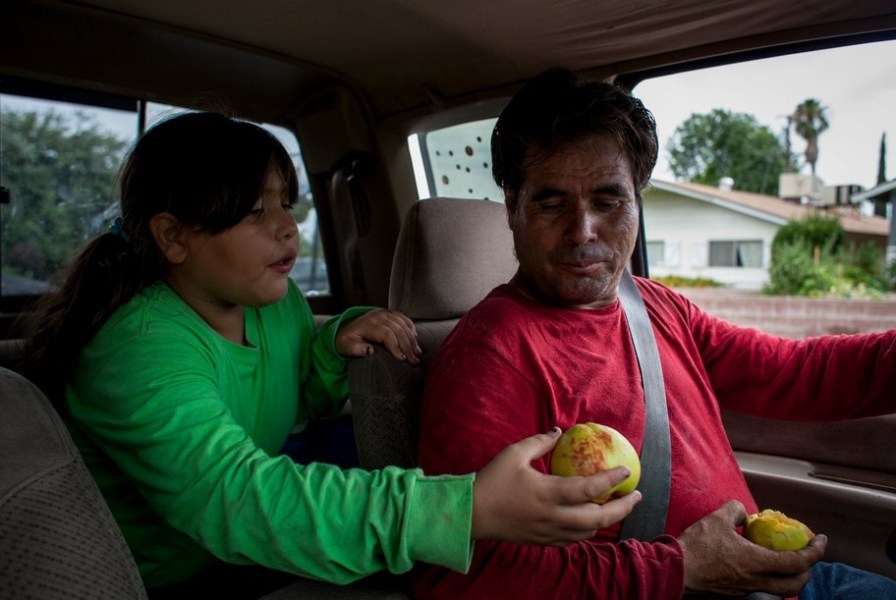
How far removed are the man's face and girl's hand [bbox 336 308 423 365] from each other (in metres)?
0.36

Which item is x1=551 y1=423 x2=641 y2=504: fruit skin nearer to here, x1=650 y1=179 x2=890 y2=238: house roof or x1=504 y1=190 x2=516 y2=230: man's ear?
x1=504 y1=190 x2=516 y2=230: man's ear

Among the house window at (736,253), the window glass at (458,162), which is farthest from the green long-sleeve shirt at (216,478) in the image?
the house window at (736,253)

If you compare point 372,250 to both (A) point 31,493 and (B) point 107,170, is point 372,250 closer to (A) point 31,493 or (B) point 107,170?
(B) point 107,170

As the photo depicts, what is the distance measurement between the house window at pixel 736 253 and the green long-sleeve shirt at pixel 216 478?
1427 centimetres

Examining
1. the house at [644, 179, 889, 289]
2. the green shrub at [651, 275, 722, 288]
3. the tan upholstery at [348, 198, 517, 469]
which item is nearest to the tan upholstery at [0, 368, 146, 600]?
the tan upholstery at [348, 198, 517, 469]

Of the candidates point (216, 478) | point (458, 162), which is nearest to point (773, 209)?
point (458, 162)

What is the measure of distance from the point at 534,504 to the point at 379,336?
2.82 ft

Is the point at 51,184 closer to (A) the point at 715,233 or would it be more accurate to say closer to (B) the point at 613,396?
(B) the point at 613,396

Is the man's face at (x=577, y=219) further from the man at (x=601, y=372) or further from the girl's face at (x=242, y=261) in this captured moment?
the girl's face at (x=242, y=261)

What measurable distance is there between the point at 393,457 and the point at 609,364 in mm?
554

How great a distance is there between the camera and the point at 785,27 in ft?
6.89

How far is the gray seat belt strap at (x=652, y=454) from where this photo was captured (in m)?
1.51

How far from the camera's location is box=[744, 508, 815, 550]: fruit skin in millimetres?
1444

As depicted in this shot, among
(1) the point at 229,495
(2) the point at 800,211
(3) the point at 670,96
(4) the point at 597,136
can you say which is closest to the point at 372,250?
(3) the point at 670,96
